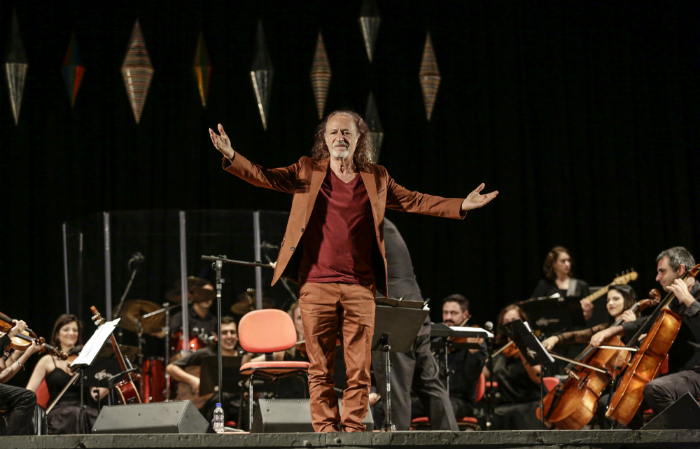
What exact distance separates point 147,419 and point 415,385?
164 cm

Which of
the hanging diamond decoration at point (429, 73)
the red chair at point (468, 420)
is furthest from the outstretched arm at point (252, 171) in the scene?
the hanging diamond decoration at point (429, 73)

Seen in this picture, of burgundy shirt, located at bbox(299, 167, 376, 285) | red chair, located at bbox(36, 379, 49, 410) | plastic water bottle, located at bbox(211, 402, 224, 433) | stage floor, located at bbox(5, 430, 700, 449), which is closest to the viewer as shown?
stage floor, located at bbox(5, 430, 700, 449)

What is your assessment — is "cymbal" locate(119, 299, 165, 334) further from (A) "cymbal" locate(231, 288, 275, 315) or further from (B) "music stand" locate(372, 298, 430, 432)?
(B) "music stand" locate(372, 298, 430, 432)

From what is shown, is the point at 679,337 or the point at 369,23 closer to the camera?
the point at 679,337

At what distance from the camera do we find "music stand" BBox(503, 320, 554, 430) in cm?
530

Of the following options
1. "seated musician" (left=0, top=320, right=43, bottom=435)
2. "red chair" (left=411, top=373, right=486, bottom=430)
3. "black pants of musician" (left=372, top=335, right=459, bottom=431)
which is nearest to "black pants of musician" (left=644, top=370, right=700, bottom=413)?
"black pants of musician" (left=372, top=335, right=459, bottom=431)

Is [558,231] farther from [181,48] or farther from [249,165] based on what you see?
[249,165]

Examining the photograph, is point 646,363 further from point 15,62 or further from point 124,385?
point 15,62

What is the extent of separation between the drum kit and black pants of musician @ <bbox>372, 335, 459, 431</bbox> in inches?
111

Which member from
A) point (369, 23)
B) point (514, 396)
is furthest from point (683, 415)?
point (369, 23)

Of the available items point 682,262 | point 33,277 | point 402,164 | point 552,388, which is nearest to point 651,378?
point 682,262

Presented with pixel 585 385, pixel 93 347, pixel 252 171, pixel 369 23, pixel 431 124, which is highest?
pixel 369 23

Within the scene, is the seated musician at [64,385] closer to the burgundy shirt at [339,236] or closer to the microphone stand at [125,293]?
the microphone stand at [125,293]

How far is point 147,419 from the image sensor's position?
425 centimetres
